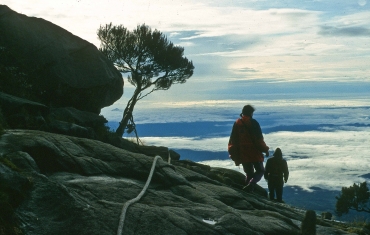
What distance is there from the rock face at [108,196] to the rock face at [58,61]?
9394mm

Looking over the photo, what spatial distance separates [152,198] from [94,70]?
13667mm

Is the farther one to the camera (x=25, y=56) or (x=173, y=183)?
(x=25, y=56)

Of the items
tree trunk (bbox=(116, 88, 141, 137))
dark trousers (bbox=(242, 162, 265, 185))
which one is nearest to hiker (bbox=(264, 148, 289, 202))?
dark trousers (bbox=(242, 162, 265, 185))

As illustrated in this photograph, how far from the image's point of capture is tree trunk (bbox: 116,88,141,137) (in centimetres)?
3156

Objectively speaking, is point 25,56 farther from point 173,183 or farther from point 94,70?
point 173,183

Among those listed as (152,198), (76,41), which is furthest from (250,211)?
(76,41)

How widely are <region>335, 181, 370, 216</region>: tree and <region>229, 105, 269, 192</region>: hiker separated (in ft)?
123

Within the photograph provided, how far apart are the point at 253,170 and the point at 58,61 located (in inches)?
415

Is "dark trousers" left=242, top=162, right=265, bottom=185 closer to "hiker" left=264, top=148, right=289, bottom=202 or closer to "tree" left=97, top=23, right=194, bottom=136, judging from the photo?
"hiker" left=264, top=148, right=289, bottom=202

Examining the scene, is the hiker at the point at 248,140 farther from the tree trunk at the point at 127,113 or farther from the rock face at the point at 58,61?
the tree trunk at the point at 127,113

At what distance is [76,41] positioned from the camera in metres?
22.1

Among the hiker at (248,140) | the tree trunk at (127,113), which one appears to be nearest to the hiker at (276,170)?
the hiker at (248,140)

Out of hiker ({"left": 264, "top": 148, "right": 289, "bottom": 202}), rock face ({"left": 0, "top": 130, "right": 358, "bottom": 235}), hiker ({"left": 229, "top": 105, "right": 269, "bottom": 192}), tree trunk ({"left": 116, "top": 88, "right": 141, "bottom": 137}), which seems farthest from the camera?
tree trunk ({"left": 116, "top": 88, "right": 141, "bottom": 137})

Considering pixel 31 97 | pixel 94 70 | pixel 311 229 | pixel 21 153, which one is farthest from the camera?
pixel 94 70
